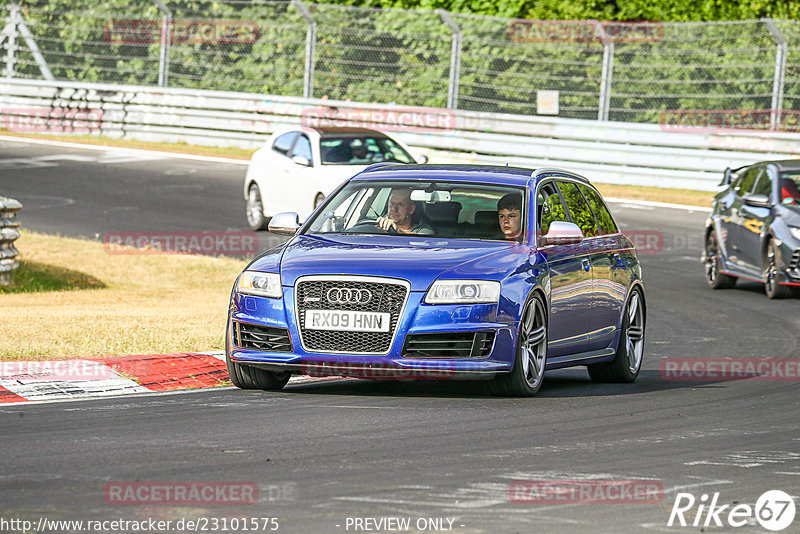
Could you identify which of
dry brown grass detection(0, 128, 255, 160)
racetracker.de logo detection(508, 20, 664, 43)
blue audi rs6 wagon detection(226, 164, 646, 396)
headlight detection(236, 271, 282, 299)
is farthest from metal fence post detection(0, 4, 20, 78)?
headlight detection(236, 271, 282, 299)

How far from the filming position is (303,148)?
71.9 feet

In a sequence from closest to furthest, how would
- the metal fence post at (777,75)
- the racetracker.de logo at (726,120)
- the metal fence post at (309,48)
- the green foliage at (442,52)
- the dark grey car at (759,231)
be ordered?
the dark grey car at (759,231), the metal fence post at (777,75), the racetracker.de logo at (726,120), the green foliage at (442,52), the metal fence post at (309,48)

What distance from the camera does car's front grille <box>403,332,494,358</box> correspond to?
9.38 m

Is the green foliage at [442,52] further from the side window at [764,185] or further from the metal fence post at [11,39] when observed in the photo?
the side window at [764,185]

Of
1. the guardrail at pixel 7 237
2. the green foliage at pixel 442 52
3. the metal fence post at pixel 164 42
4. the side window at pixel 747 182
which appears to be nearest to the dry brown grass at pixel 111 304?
the guardrail at pixel 7 237

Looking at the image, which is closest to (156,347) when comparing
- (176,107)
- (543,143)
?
(543,143)

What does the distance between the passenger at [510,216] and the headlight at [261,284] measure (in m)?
1.68

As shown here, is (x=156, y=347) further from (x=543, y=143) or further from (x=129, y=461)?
(x=543, y=143)

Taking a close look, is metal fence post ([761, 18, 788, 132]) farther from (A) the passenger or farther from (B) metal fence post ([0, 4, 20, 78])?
(A) the passenger

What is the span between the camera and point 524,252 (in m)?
10.1

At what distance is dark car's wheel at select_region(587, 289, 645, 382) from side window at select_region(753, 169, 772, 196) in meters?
6.13

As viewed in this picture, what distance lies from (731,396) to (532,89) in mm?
19326

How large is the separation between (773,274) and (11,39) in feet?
72.2

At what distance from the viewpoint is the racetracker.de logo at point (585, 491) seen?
6734 millimetres
